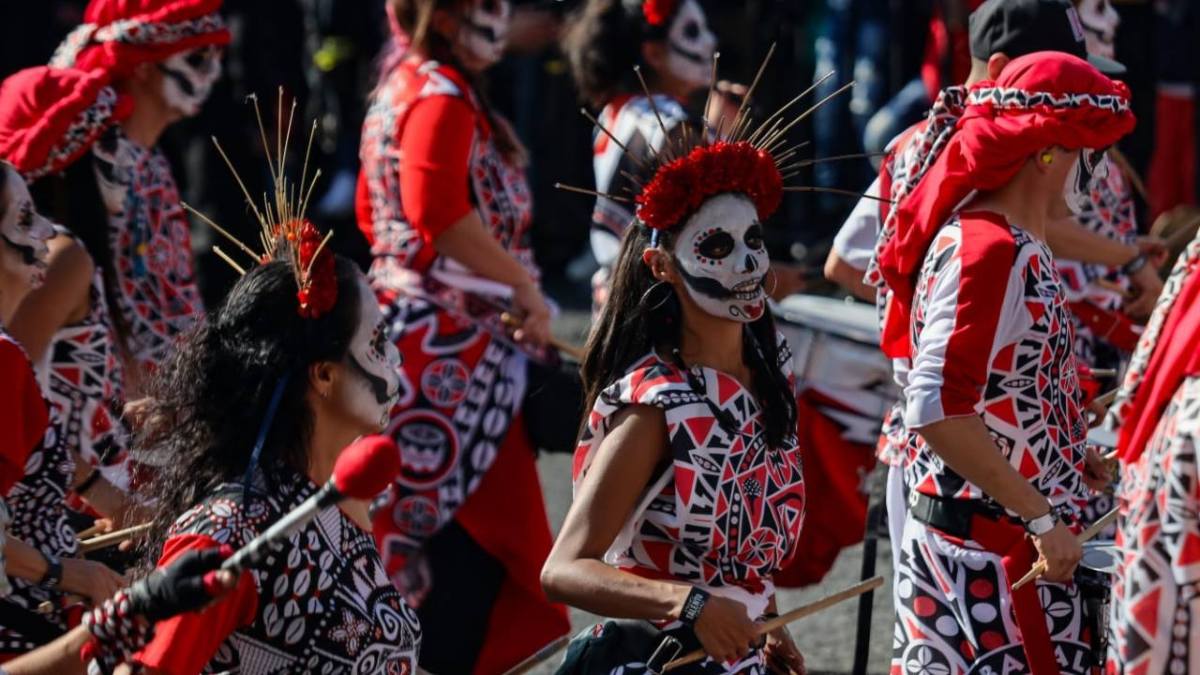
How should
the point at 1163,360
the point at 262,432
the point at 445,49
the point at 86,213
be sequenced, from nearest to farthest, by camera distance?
the point at 1163,360 < the point at 262,432 < the point at 86,213 < the point at 445,49

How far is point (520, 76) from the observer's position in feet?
36.9

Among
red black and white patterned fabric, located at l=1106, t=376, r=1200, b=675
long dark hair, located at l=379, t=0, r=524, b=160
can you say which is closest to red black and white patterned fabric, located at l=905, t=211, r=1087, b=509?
red black and white patterned fabric, located at l=1106, t=376, r=1200, b=675

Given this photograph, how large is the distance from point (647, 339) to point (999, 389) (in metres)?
0.69

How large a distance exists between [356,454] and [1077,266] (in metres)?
3.16

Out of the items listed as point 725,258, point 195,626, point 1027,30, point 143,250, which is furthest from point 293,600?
point 143,250

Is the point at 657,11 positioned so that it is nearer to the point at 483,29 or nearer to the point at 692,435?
the point at 483,29

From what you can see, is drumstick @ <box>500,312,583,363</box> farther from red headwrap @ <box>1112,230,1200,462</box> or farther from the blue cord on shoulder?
red headwrap @ <box>1112,230,1200,462</box>

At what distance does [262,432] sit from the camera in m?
3.34

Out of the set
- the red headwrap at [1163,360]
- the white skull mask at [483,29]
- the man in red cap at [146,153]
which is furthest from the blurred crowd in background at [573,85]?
the red headwrap at [1163,360]

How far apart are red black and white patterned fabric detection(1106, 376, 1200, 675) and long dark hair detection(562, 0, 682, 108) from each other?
3405mm

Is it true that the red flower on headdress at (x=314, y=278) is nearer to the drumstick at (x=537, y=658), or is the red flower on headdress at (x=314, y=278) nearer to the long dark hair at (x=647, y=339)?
the long dark hair at (x=647, y=339)

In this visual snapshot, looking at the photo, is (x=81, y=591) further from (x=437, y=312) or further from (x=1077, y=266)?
(x=1077, y=266)

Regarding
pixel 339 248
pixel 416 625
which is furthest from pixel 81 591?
pixel 339 248

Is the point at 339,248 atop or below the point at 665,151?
below
